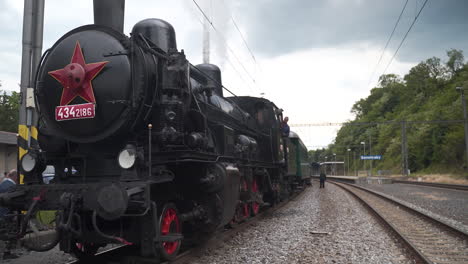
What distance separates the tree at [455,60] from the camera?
209ft

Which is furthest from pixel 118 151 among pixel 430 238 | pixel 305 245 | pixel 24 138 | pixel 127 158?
pixel 430 238

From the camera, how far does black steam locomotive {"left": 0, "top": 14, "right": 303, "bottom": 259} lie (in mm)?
4672

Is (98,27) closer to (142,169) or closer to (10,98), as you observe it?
(142,169)

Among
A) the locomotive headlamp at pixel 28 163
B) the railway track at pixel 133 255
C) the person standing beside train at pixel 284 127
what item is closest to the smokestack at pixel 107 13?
the locomotive headlamp at pixel 28 163

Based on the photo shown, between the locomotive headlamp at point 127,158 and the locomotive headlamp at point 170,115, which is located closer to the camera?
the locomotive headlamp at point 127,158

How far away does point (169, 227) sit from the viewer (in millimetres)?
5449

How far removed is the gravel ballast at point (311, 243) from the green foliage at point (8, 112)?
157 feet

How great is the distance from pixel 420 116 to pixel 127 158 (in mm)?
57412

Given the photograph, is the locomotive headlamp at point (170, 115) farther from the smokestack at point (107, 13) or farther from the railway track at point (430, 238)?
the railway track at point (430, 238)

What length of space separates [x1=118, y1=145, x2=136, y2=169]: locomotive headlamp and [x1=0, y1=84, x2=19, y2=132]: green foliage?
5047 cm

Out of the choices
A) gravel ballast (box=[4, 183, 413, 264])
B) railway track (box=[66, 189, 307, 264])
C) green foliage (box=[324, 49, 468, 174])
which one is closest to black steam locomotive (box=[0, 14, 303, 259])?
railway track (box=[66, 189, 307, 264])

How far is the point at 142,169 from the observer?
5.07 meters

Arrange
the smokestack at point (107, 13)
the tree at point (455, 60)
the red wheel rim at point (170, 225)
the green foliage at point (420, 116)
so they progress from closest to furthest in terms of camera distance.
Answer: the red wheel rim at point (170, 225)
the smokestack at point (107, 13)
the green foliage at point (420, 116)
the tree at point (455, 60)

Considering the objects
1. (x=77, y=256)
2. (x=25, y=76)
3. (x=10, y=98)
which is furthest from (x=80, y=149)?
(x=10, y=98)
